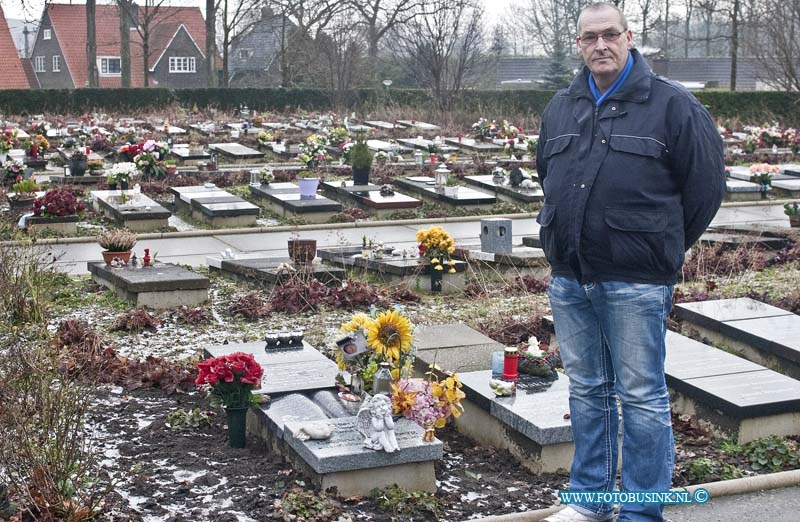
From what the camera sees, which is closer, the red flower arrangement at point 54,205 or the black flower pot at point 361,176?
the red flower arrangement at point 54,205

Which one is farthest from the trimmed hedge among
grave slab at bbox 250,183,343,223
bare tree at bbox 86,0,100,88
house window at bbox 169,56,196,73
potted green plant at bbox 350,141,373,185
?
house window at bbox 169,56,196,73

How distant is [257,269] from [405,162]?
12.4 metres

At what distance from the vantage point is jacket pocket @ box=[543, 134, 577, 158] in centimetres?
432

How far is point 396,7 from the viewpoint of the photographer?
4912cm

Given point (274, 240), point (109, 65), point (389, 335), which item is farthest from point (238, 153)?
point (109, 65)

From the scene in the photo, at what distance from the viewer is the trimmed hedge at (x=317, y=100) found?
3288cm

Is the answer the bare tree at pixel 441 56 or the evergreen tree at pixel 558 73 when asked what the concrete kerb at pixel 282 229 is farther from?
the evergreen tree at pixel 558 73

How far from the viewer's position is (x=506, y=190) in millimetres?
17219

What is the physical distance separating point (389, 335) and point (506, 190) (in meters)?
11.7

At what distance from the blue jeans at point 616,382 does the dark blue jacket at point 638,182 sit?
0.36 feet

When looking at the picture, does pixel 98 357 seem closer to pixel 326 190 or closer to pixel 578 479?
pixel 578 479

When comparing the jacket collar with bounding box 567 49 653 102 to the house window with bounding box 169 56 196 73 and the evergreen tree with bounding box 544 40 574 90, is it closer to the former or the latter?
the evergreen tree with bounding box 544 40 574 90

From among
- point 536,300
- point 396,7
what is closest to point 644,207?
point 536,300

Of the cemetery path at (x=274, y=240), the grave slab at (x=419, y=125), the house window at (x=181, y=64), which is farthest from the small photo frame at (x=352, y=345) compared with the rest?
the house window at (x=181, y=64)
